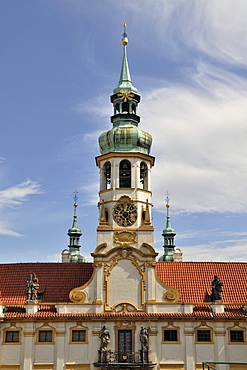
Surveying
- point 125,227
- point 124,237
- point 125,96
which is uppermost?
→ point 125,96

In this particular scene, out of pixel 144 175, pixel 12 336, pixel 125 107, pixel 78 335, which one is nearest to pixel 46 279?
pixel 12 336

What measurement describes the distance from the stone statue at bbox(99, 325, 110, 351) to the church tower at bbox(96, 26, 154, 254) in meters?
6.80

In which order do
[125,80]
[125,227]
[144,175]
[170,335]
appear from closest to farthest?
[170,335], [125,227], [144,175], [125,80]

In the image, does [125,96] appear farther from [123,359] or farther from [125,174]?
[123,359]

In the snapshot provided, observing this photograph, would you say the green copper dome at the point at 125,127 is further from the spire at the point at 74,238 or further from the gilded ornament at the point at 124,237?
the spire at the point at 74,238

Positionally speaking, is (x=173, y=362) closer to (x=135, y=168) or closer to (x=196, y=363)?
(x=196, y=363)

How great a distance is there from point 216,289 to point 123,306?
25.2ft

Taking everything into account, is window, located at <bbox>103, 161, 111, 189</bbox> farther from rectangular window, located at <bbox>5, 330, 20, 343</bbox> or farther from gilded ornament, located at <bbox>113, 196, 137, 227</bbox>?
rectangular window, located at <bbox>5, 330, 20, 343</bbox>

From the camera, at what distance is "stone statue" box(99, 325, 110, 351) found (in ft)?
121

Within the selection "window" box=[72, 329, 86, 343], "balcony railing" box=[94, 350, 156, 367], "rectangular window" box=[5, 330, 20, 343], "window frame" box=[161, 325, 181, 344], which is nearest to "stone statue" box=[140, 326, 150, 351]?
"balcony railing" box=[94, 350, 156, 367]

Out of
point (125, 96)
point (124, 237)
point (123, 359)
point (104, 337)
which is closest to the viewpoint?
point (123, 359)

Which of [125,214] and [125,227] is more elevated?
[125,214]

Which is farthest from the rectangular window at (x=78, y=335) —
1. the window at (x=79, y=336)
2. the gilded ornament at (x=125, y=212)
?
the gilded ornament at (x=125, y=212)

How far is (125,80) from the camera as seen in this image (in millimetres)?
46938
